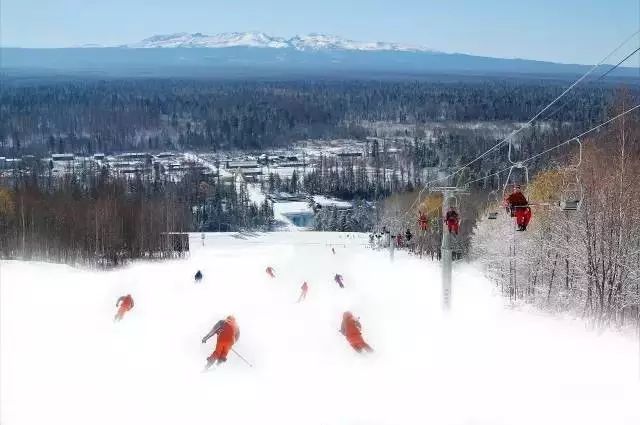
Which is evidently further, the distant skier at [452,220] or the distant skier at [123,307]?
the distant skier at [452,220]

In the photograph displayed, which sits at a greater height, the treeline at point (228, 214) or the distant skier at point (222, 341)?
the distant skier at point (222, 341)

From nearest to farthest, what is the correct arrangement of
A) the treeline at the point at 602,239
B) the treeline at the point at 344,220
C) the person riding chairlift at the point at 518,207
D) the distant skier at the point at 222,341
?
1. the person riding chairlift at the point at 518,207
2. the distant skier at the point at 222,341
3. the treeline at the point at 602,239
4. the treeline at the point at 344,220

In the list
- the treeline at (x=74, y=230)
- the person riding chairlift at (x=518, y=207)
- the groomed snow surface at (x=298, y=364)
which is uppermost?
the person riding chairlift at (x=518, y=207)

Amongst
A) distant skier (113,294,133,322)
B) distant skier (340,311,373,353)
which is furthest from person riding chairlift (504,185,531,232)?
distant skier (113,294,133,322)

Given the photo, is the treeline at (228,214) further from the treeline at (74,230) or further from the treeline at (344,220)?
the treeline at (74,230)

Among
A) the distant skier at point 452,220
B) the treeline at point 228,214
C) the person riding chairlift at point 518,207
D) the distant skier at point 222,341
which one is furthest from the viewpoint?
the treeline at point 228,214

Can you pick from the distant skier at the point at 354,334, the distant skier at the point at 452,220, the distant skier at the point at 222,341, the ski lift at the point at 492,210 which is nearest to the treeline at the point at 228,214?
the ski lift at the point at 492,210

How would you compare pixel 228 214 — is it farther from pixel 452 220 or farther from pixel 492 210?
pixel 452 220

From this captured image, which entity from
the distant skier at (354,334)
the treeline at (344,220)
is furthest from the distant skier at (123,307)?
the treeline at (344,220)

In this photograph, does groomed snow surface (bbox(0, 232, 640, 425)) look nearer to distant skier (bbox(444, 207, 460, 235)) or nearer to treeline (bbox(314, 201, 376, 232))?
distant skier (bbox(444, 207, 460, 235))
